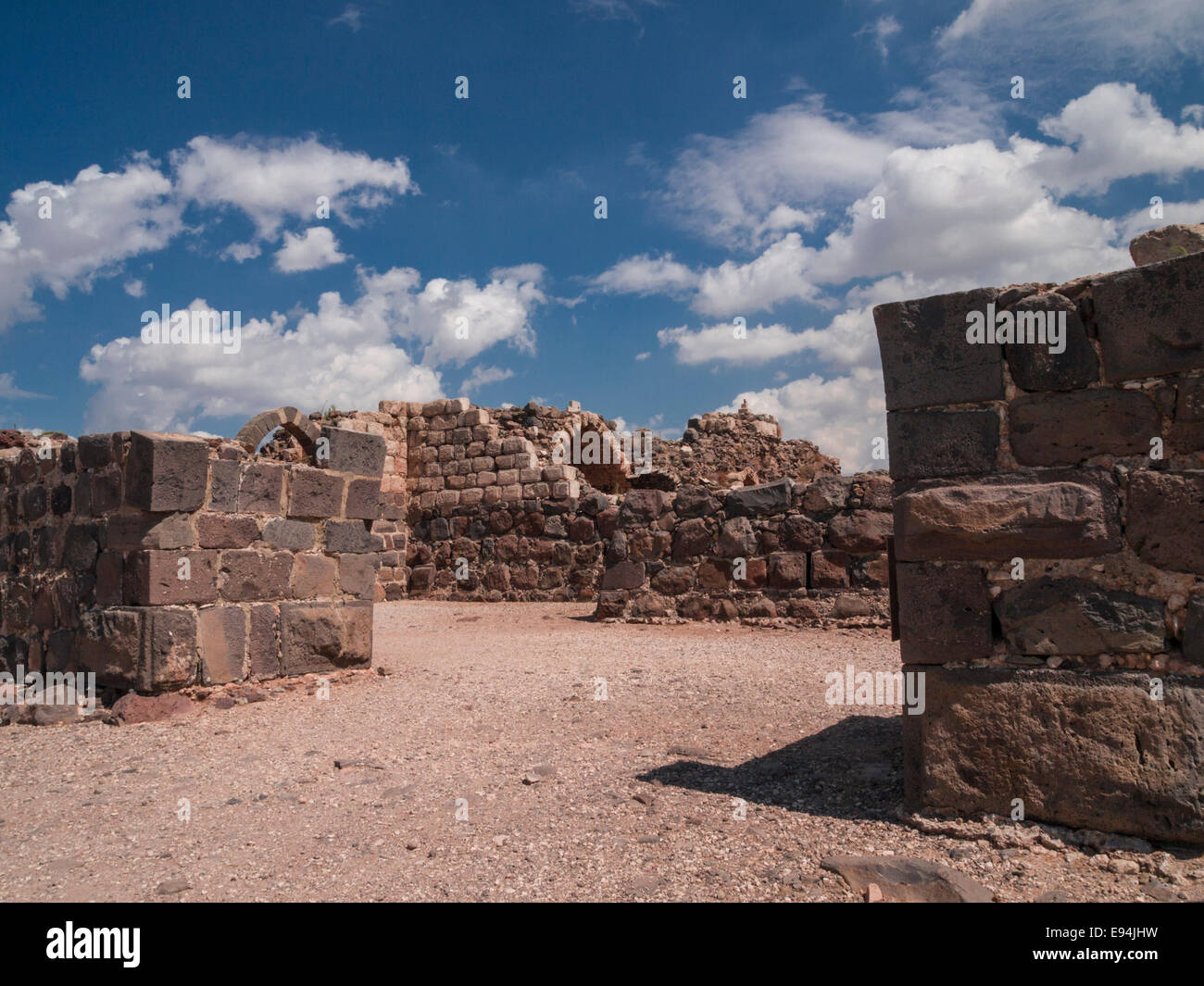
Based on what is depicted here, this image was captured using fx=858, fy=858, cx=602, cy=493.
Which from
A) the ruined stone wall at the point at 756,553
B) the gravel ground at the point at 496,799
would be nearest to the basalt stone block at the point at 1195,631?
the gravel ground at the point at 496,799

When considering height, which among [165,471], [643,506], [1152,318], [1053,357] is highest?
[1152,318]

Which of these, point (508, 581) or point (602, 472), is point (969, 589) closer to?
point (508, 581)

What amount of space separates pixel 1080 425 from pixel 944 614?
33.4 inches

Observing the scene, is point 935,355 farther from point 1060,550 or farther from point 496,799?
point 496,799

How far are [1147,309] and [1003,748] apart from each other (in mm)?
1664

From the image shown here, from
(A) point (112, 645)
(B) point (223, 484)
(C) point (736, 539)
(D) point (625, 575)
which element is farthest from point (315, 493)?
(C) point (736, 539)

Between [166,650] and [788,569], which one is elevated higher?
[788,569]

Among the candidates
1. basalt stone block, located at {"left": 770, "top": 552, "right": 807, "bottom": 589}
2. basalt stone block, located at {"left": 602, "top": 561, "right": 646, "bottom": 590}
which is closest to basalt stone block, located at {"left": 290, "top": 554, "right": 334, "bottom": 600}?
basalt stone block, located at {"left": 602, "top": 561, "right": 646, "bottom": 590}

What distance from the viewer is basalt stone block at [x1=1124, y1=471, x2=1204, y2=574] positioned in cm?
297

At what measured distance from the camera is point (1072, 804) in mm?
3045

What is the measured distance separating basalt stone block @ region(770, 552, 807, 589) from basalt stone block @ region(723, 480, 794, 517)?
0.45m

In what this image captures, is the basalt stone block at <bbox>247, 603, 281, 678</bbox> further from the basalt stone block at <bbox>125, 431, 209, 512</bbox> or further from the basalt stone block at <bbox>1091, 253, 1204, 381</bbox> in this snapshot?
the basalt stone block at <bbox>1091, 253, 1204, 381</bbox>

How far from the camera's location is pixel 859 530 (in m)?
8.31

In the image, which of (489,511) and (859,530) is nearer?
(859,530)
